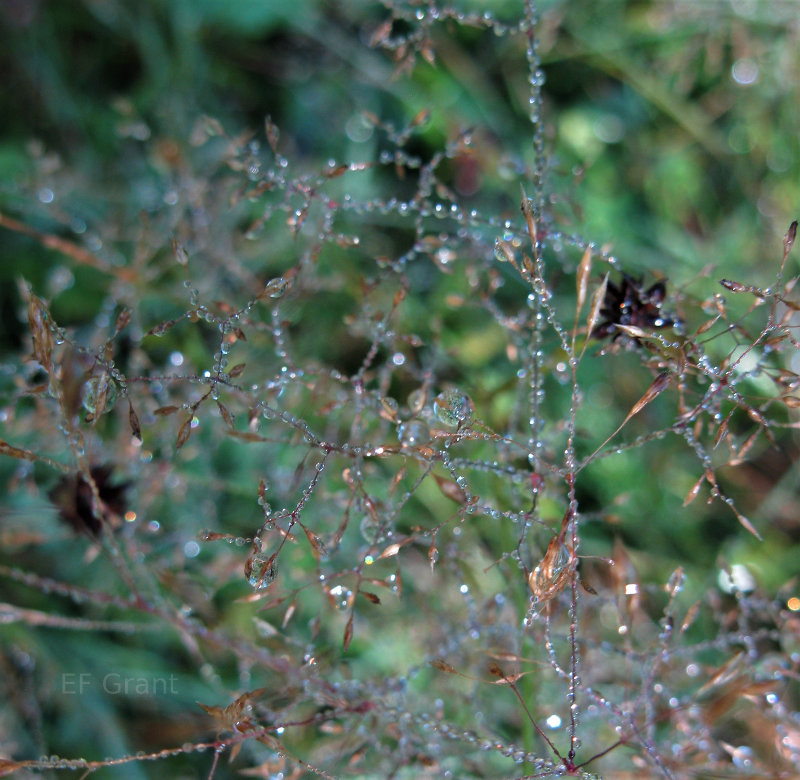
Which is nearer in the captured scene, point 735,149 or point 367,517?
point 367,517

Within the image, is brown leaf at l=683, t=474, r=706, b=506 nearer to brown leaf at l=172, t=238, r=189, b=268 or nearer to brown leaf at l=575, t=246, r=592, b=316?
brown leaf at l=575, t=246, r=592, b=316

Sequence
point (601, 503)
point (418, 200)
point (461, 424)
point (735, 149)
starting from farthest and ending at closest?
point (735, 149) → point (601, 503) → point (418, 200) → point (461, 424)

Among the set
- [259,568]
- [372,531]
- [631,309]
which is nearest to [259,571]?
[259,568]

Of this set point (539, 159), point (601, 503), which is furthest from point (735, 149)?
point (539, 159)

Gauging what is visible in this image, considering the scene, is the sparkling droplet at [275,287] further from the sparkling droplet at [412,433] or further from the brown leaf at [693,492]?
the brown leaf at [693,492]

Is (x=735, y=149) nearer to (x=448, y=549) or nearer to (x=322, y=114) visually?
(x=322, y=114)

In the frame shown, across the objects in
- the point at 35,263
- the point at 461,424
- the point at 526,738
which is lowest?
the point at 526,738

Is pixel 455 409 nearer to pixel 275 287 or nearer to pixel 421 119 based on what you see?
pixel 275 287

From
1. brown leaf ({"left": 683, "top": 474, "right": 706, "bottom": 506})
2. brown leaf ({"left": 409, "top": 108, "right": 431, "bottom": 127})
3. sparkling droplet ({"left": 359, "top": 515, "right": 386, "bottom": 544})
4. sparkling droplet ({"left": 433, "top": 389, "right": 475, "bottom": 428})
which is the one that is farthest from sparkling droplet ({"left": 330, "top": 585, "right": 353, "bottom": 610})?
brown leaf ({"left": 409, "top": 108, "right": 431, "bottom": 127})
